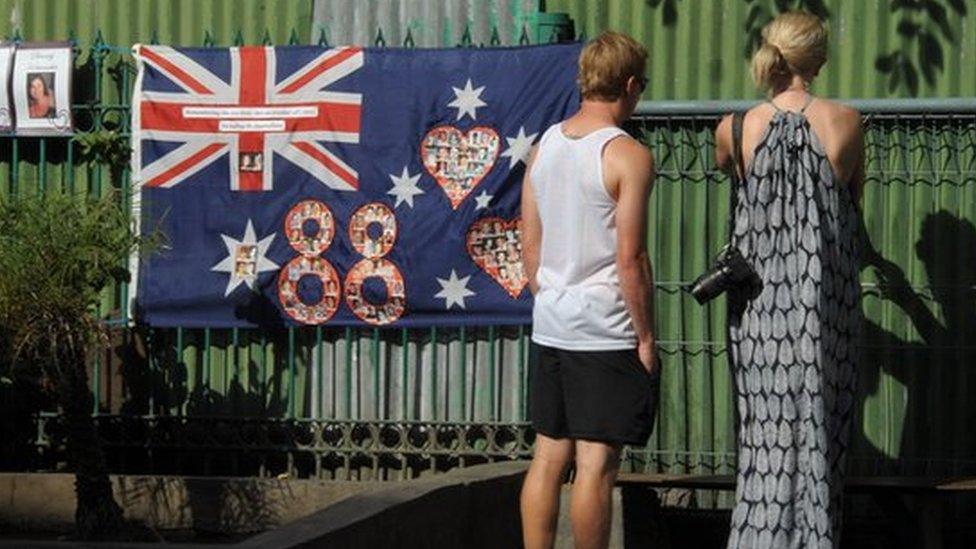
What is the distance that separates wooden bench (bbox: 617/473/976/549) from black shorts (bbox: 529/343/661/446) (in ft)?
5.21

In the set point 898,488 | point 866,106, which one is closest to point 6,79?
point 866,106

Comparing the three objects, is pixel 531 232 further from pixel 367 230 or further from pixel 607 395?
pixel 367 230

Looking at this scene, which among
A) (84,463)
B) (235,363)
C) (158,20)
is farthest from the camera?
(158,20)

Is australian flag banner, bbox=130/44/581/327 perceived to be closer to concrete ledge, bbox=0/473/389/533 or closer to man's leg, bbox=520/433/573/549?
concrete ledge, bbox=0/473/389/533

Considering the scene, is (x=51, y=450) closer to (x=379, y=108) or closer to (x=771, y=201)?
(x=379, y=108)

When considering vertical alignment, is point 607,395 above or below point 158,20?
below

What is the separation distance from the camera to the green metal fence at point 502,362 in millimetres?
8188

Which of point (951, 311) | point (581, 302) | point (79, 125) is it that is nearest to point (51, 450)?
point (79, 125)

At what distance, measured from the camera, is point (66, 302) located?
24.0 feet

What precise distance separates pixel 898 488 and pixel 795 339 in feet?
3.94

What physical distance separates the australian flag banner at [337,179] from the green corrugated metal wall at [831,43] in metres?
0.47

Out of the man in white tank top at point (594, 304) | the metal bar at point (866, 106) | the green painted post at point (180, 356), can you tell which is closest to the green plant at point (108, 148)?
the green painted post at point (180, 356)

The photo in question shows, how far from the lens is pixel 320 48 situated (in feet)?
27.8

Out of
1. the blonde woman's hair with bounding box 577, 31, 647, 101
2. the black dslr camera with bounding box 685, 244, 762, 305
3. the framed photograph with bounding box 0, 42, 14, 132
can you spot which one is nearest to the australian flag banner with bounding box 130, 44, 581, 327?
the framed photograph with bounding box 0, 42, 14, 132
